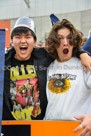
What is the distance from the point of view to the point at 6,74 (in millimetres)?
1422

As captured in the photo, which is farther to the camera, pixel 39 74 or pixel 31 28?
pixel 31 28

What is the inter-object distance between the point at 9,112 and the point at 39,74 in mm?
359

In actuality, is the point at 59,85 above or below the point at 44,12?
below

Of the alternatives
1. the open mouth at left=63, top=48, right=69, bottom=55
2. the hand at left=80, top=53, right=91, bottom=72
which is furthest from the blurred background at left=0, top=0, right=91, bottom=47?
the hand at left=80, top=53, right=91, bottom=72

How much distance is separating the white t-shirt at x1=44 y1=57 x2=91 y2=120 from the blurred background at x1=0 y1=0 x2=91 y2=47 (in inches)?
330

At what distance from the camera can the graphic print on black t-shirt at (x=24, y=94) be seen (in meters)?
1.36

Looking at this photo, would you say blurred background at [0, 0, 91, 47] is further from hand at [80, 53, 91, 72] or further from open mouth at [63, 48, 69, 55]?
hand at [80, 53, 91, 72]

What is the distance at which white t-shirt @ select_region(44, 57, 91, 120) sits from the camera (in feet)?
4.14

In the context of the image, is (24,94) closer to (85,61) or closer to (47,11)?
(85,61)

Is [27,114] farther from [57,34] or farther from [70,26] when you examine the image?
[70,26]

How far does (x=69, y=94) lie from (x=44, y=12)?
32.4 ft

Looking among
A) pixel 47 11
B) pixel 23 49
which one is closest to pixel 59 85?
pixel 23 49

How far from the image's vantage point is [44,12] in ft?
34.7

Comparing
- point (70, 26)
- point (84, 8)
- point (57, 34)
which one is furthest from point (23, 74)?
point (84, 8)
